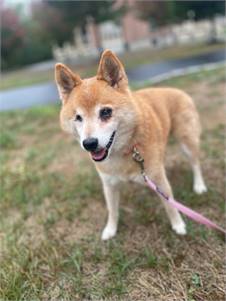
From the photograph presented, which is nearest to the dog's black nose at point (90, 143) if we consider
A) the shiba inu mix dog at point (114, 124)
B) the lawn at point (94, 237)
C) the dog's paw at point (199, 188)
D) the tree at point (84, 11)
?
the shiba inu mix dog at point (114, 124)

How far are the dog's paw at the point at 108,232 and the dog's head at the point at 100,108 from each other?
88cm

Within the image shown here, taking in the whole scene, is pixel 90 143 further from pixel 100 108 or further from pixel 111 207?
pixel 111 207

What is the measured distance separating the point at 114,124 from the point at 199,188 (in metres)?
1.56

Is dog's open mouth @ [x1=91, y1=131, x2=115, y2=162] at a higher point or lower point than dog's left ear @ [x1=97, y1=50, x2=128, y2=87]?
lower

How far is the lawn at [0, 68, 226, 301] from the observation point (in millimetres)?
2734

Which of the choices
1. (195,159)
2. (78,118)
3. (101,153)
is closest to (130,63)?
(195,159)

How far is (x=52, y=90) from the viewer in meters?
12.6

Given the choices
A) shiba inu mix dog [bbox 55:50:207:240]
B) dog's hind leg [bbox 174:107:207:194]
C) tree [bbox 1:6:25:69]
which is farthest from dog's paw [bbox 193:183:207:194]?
tree [bbox 1:6:25:69]

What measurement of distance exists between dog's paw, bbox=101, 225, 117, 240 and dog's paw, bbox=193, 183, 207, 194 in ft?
3.17

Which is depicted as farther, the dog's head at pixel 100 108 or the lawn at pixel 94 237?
the lawn at pixel 94 237

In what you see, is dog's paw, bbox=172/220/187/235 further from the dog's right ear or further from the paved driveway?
the paved driveway

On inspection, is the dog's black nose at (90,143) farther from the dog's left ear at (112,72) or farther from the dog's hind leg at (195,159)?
the dog's hind leg at (195,159)

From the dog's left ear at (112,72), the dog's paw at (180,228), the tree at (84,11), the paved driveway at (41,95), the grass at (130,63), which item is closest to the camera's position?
the dog's left ear at (112,72)

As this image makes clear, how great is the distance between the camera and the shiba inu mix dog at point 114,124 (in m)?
2.60
